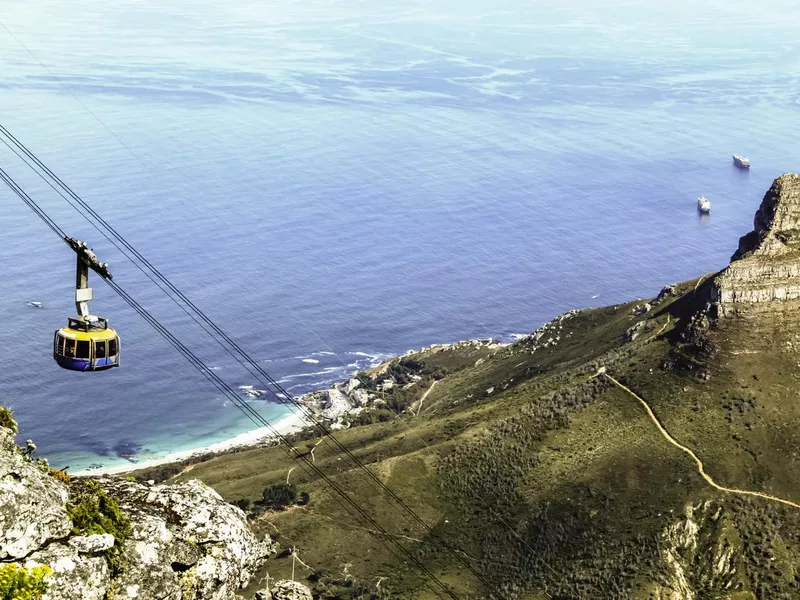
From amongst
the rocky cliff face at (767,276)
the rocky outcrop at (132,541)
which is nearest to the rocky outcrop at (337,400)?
the rocky cliff face at (767,276)

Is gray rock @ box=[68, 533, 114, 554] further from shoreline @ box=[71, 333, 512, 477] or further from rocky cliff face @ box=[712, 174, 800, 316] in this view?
shoreline @ box=[71, 333, 512, 477]

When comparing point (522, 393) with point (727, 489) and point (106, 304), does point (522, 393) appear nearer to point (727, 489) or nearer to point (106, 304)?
point (727, 489)

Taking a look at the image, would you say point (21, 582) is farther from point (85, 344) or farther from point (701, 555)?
point (701, 555)

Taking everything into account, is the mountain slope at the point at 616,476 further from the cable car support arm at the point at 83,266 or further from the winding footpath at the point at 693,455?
the cable car support arm at the point at 83,266

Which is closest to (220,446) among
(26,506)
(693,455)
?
(693,455)

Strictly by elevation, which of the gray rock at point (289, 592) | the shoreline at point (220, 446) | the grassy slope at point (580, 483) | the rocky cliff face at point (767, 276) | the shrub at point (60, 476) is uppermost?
the shrub at point (60, 476)

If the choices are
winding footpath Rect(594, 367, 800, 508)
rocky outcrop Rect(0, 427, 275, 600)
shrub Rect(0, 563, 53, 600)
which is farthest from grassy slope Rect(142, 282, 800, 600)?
shrub Rect(0, 563, 53, 600)

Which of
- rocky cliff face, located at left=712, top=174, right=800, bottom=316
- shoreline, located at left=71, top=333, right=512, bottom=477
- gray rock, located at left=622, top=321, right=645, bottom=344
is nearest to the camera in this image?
rocky cliff face, located at left=712, top=174, right=800, bottom=316
